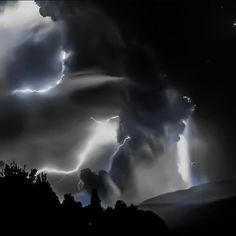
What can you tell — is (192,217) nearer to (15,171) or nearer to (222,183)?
(15,171)

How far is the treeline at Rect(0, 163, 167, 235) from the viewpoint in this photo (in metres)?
35.0

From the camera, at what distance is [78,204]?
40656 millimetres

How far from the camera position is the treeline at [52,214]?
35000 mm

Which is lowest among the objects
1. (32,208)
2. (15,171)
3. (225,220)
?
(225,220)

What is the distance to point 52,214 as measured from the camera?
37125 millimetres

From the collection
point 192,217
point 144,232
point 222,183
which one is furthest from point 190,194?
point 144,232

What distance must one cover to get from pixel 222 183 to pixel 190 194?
14655 mm

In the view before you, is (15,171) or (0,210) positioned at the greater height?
Result: (15,171)

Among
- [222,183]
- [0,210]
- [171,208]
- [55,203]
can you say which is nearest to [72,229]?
[55,203]

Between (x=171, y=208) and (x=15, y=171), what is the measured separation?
158 ft

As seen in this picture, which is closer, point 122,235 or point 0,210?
point 0,210

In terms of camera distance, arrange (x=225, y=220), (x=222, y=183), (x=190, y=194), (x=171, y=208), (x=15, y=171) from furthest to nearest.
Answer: (x=222, y=183) → (x=190, y=194) → (x=171, y=208) → (x=225, y=220) → (x=15, y=171)

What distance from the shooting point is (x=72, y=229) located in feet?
122

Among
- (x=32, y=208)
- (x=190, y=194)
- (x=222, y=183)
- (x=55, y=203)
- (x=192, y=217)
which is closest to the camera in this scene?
(x=32, y=208)
